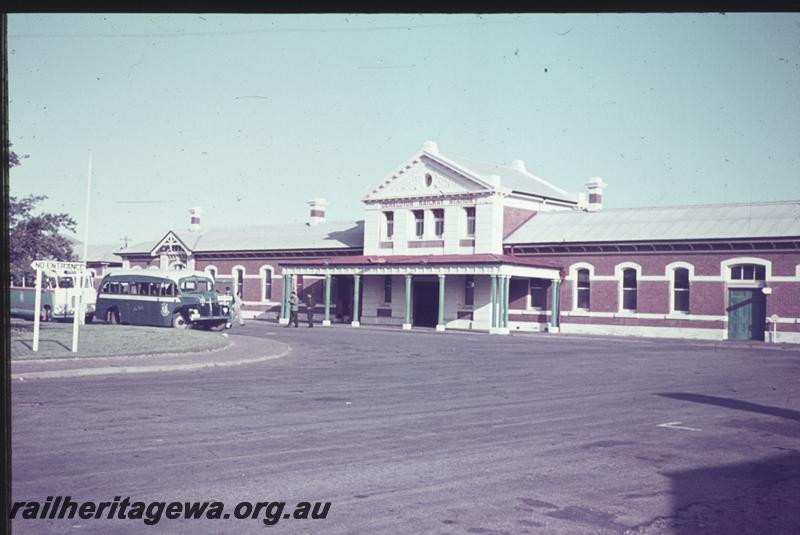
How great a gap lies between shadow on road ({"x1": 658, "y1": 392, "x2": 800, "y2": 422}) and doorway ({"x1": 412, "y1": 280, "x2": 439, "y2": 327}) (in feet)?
102

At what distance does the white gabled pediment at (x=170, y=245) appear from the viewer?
5944 cm

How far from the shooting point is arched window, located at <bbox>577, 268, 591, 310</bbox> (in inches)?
1608

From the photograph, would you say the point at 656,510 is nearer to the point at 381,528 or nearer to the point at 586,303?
the point at 381,528

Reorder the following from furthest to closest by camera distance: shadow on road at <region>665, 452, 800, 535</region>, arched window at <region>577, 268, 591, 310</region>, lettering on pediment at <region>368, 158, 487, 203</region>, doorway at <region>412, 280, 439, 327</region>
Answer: doorway at <region>412, 280, 439, 327</region>
lettering on pediment at <region>368, 158, 487, 203</region>
arched window at <region>577, 268, 591, 310</region>
shadow on road at <region>665, 452, 800, 535</region>

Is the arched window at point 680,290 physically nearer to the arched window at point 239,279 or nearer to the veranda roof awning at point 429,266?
the veranda roof awning at point 429,266

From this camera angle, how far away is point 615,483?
303 inches

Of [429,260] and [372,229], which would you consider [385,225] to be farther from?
[429,260]

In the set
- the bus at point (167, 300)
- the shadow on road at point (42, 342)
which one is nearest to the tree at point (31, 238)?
the shadow on road at point (42, 342)

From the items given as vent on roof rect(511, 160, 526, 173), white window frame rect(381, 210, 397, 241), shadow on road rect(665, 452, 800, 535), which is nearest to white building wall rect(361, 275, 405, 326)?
white window frame rect(381, 210, 397, 241)

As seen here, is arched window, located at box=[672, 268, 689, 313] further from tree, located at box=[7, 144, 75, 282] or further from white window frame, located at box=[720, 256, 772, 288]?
tree, located at box=[7, 144, 75, 282]

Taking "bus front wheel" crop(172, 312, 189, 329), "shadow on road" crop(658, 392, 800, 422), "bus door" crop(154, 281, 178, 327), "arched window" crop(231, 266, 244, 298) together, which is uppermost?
"arched window" crop(231, 266, 244, 298)

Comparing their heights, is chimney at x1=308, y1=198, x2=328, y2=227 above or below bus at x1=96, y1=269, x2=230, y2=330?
above

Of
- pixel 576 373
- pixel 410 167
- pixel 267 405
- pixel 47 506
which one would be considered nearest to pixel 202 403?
pixel 267 405

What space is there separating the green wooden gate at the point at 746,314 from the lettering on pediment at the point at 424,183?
43.8 ft
